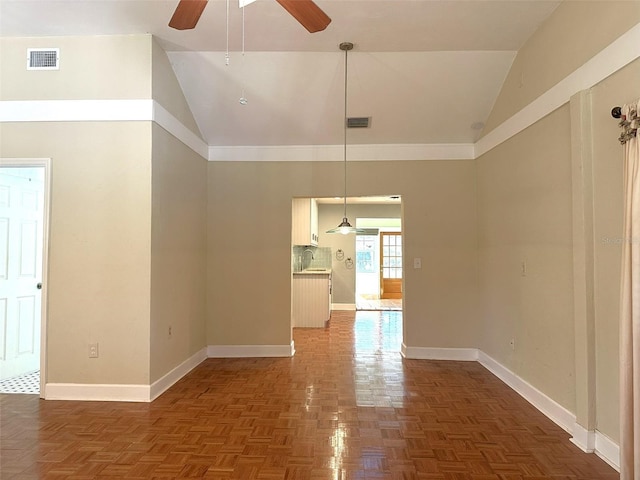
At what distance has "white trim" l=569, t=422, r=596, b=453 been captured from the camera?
239 cm

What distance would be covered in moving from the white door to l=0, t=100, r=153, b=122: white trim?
0.69m

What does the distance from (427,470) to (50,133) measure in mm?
3966

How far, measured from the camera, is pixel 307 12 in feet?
6.45

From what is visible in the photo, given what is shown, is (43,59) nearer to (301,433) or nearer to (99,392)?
(99,392)

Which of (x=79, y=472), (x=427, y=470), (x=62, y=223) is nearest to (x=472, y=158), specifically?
(x=427, y=470)

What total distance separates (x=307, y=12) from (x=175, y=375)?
3398mm

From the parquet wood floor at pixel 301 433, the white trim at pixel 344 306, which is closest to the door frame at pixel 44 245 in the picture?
the parquet wood floor at pixel 301 433

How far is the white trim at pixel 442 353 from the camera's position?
445 cm

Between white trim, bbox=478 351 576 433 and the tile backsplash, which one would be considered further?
the tile backsplash

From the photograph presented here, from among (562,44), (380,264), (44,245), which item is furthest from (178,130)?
(380,264)

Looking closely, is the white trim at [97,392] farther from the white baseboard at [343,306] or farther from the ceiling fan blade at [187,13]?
the white baseboard at [343,306]

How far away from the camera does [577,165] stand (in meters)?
2.54

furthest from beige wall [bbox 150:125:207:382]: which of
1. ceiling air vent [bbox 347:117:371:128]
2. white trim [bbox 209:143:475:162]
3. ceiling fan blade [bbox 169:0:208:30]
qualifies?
ceiling air vent [bbox 347:117:371:128]

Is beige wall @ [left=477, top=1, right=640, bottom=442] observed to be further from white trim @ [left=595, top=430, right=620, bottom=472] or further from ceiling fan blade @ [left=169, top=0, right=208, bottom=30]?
ceiling fan blade @ [left=169, top=0, right=208, bottom=30]
